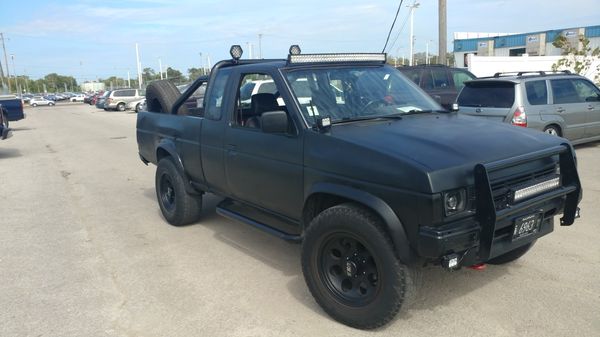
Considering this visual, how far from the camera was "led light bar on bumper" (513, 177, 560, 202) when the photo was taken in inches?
128

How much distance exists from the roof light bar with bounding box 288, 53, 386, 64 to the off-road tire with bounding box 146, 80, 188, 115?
7.50ft

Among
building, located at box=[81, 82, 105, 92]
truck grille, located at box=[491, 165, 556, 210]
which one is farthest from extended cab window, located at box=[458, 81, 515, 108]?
building, located at box=[81, 82, 105, 92]

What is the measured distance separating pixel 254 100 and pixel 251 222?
1.17m

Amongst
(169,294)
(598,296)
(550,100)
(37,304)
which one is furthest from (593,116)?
(37,304)

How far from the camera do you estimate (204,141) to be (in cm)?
509

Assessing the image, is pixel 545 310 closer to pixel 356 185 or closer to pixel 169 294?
pixel 356 185

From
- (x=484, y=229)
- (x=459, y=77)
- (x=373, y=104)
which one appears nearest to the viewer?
(x=484, y=229)

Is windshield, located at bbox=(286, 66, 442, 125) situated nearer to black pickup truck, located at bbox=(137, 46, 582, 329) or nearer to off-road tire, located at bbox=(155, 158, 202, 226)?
black pickup truck, located at bbox=(137, 46, 582, 329)

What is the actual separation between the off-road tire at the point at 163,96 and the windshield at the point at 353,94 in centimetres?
243

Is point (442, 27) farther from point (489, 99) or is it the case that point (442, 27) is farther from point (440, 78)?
point (489, 99)

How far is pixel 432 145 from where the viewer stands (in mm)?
3293

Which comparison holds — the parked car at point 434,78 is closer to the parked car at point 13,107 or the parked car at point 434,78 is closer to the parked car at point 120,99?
the parked car at point 13,107

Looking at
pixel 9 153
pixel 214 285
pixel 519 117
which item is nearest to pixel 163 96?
pixel 214 285

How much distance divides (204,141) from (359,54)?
179 centimetres
